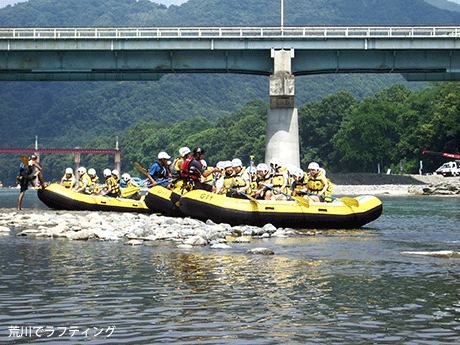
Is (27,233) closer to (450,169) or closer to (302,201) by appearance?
(302,201)

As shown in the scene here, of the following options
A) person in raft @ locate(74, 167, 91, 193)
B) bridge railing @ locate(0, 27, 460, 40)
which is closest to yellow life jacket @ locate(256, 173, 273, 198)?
person in raft @ locate(74, 167, 91, 193)

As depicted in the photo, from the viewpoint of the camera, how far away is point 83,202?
27859 mm

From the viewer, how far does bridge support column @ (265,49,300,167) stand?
4872 cm

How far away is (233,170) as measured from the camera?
69.1 feet

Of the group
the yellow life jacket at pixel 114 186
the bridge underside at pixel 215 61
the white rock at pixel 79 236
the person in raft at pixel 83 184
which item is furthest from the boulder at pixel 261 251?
the bridge underside at pixel 215 61

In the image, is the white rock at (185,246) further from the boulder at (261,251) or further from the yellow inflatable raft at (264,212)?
the yellow inflatable raft at (264,212)

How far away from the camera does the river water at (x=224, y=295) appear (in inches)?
311

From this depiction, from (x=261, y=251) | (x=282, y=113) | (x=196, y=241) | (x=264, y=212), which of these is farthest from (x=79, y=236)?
(x=282, y=113)

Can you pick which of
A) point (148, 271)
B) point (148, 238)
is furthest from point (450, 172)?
point (148, 271)

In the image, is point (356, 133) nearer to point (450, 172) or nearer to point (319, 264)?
point (450, 172)

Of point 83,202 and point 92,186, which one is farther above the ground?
point 92,186

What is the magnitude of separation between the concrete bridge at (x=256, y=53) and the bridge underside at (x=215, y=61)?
70mm

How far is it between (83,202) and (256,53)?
2555cm

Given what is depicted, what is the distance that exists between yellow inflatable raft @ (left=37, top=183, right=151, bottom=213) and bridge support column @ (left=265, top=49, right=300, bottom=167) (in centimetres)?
2242
